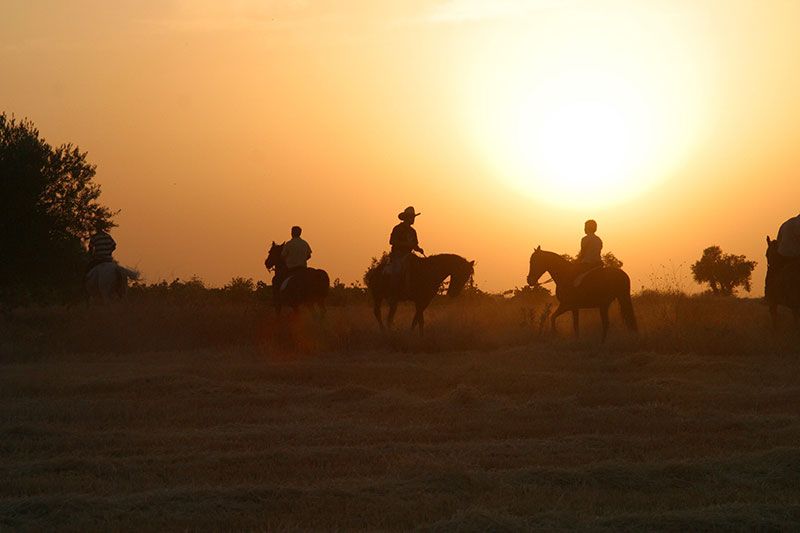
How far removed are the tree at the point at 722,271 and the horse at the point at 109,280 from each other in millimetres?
49104

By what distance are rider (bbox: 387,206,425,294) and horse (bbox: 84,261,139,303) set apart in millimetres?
5660

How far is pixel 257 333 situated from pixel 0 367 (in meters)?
5.58

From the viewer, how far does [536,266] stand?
73.2 ft

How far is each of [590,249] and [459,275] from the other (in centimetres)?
257

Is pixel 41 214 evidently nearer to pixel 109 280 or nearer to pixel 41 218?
pixel 41 218

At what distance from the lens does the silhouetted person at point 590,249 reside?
21312 mm

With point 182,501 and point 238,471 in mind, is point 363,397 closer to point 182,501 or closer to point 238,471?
point 238,471

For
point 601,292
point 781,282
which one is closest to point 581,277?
point 601,292

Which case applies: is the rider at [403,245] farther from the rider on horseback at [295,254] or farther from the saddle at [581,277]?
the saddle at [581,277]

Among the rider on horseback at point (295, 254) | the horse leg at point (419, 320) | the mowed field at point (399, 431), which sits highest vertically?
the rider on horseback at point (295, 254)

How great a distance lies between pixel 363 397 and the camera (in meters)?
12.8

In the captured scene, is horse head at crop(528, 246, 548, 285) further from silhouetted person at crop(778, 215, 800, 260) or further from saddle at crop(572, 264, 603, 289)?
silhouetted person at crop(778, 215, 800, 260)

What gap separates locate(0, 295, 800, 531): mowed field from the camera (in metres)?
7.21

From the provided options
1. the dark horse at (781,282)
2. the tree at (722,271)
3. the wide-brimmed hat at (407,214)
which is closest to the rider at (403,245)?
the wide-brimmed hat at (407,214)
